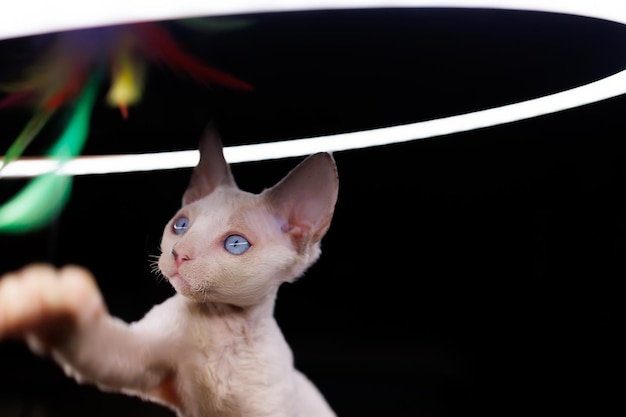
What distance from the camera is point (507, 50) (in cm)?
84

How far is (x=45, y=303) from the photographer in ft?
1.66

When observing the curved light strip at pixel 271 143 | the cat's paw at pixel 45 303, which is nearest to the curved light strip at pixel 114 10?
the curved light strip at pixel 271 143

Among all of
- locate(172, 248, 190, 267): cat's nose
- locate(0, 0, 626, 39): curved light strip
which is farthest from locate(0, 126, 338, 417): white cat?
locate(0, 0, 626, 39): curved light strip

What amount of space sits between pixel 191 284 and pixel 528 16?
0.48 meters

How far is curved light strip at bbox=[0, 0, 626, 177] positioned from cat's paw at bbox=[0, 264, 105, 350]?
26cm

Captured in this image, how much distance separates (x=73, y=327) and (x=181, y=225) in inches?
7.2

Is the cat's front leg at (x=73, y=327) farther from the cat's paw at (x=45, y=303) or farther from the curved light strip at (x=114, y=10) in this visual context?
the curved light strip at (x=114, y=10)

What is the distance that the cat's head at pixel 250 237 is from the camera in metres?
0.64

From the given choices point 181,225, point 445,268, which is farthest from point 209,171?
point 445,268

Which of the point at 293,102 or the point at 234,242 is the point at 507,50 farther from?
the point at 234,242

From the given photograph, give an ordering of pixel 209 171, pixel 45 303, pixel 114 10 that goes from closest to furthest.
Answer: pixel 45 303 → pixel 114 10 → pixel 209 171

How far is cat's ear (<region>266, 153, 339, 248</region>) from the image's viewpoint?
0.67m

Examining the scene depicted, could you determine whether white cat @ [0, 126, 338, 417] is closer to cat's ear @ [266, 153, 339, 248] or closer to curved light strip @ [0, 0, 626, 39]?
cat's ear @ [266, 153, 339, 248]

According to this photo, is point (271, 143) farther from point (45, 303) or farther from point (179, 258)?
point (45, 303)
